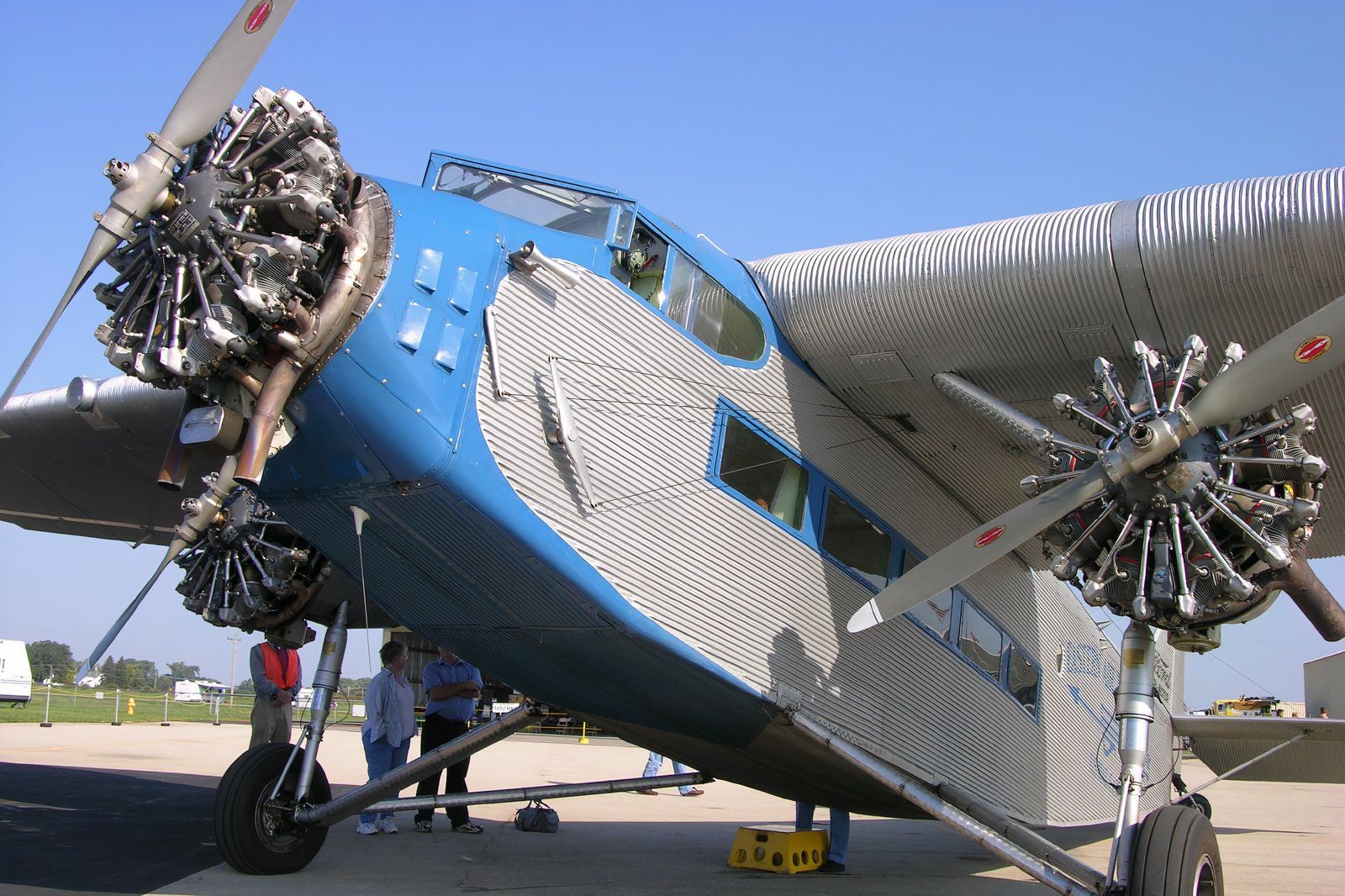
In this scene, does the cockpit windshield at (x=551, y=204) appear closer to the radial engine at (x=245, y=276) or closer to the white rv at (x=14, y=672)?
the radial engine at (x=245, y=276)

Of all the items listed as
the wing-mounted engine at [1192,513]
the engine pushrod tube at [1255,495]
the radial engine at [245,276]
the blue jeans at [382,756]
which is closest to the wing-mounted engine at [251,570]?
the blue jeans at [382,756]

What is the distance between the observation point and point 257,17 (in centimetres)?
623

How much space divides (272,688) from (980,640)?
6.81m

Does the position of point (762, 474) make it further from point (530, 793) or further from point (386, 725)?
point (386, 725)

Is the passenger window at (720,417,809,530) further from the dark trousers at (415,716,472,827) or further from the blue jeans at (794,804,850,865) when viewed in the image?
the dark trousers at (415,716,472,827)

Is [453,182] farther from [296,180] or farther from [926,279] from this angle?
[926,279]

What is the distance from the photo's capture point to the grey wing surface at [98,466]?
1041cm

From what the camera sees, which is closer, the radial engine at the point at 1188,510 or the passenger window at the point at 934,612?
the radial engine at the point at 1188,510

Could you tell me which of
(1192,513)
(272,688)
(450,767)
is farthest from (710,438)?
(272,688)

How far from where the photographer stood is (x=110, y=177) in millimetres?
5625

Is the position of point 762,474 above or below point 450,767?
above

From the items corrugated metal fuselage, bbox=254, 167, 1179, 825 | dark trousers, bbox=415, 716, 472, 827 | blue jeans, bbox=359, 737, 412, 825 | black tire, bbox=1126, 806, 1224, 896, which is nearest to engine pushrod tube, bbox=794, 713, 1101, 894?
corrugated metal fuselage, bbox=254, 167, 1179, 825

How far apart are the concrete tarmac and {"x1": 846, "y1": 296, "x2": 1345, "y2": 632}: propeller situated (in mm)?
3445

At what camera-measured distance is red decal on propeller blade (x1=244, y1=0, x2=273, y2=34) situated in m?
6.20
